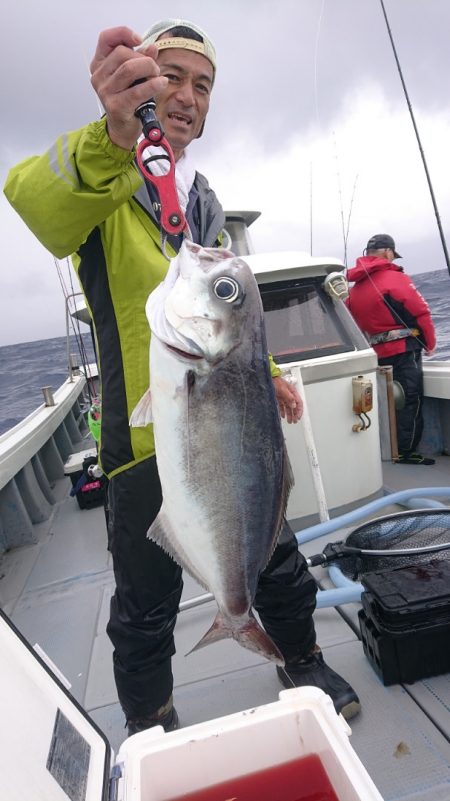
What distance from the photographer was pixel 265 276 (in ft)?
13.3

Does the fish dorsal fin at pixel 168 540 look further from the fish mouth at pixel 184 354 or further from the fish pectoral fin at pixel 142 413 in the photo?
the fish mouth at pixel 184 354

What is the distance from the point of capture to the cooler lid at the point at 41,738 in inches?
43.3

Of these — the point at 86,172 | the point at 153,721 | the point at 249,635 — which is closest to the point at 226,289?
the point at 86,172

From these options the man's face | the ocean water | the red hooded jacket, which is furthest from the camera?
the ocean water

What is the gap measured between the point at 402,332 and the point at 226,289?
4.63 m

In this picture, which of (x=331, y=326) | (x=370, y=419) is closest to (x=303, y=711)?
(x=370, y=419)

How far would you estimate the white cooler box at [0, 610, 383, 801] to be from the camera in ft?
4.11

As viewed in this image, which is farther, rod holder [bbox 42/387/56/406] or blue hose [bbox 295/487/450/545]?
rod holder [bbox 42/387/56/406]

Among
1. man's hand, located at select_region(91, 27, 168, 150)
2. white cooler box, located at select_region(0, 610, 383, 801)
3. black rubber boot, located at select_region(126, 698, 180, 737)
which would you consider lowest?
black rubber boot, located at select_region(126, 698, 180, 737)

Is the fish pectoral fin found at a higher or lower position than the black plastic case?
higher

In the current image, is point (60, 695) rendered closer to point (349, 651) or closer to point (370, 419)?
point (349, 651)

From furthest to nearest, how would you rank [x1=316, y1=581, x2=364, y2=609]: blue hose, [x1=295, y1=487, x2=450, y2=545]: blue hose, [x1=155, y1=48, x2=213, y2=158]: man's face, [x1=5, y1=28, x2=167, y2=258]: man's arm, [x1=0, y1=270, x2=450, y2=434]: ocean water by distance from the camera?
[x1=0, y1=270, x2=450, y2=434]: ocean water < [x1=295, y1=487, x2=450, y2=545]: blue hose < [x1=316, y1=581, x2=364, y2=609]: blue hose < [x1=155, y1=48, x2=213, y2=158]: man's face < [x1=5, y1=28, x2=167, y2=258]: man's arm

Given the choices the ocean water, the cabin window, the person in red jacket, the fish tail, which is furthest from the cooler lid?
the ocean water

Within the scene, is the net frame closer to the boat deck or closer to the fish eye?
the boat deck
